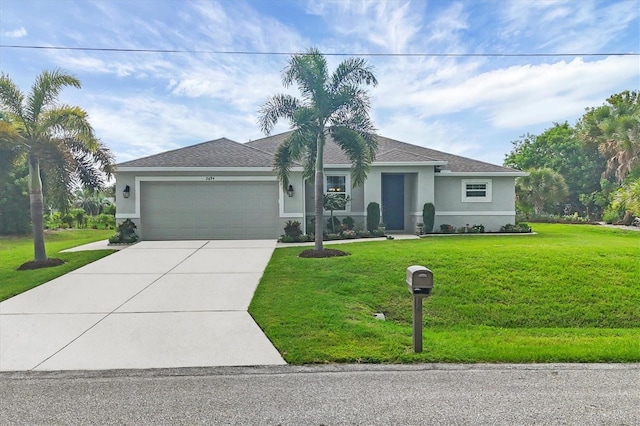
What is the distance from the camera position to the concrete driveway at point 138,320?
4148 mm

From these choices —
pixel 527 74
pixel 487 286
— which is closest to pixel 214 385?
pixel 487 286

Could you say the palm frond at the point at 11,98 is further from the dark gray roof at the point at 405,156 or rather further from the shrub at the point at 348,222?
the shrub at the point at 348,222

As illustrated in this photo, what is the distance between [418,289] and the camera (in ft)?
13.7

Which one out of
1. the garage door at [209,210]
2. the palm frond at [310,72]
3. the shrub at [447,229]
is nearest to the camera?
the palm frond at [310,72]

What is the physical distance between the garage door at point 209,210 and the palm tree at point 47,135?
3.77 metres

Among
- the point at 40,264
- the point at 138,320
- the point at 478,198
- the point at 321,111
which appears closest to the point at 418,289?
the point at 138,320

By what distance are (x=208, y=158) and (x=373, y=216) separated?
7.01 metres

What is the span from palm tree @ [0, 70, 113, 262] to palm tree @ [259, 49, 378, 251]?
5.09m

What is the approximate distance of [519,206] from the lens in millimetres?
23109

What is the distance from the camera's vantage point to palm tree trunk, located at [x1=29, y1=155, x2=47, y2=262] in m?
9.67

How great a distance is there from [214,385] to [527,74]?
693 inches

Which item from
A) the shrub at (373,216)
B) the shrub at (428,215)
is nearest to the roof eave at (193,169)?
the shrub at (373,216)

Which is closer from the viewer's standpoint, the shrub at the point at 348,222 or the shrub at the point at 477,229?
the shrub at the point at 348,222

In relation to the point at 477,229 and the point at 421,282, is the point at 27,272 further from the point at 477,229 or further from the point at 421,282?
the point at 477,229
